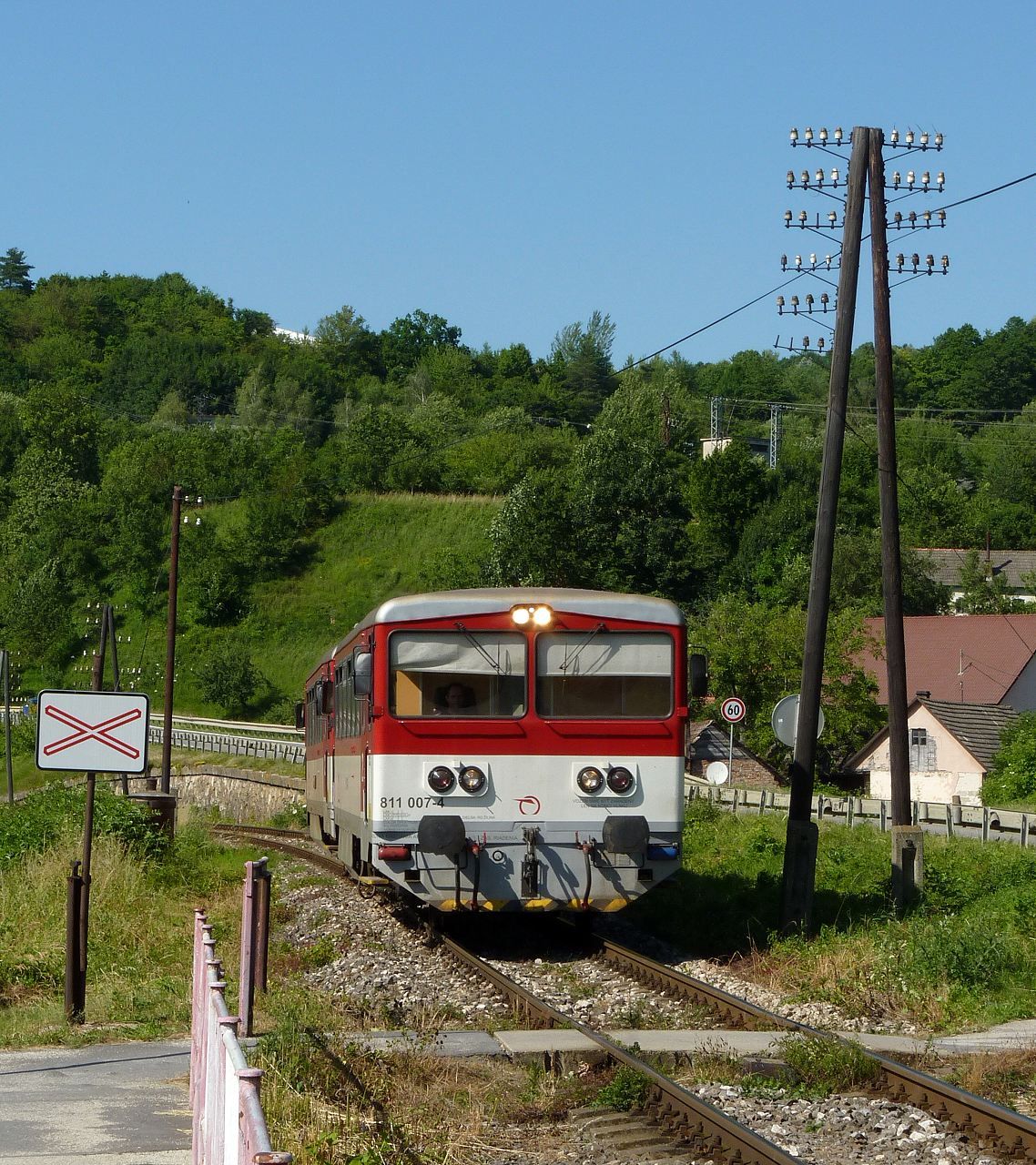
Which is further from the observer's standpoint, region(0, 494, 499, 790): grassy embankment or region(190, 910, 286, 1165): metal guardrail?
region(0, 494, 499, 790): grassy embankment

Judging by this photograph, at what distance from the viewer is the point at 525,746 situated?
1345 cm

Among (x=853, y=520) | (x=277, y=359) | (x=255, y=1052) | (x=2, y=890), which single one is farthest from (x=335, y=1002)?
(x=277, y=359)

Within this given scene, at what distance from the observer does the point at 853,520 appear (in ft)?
274

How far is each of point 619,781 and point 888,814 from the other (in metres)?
22.9

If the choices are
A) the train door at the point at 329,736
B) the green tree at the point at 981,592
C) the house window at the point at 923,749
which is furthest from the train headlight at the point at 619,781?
the green tree at the point at 981,592

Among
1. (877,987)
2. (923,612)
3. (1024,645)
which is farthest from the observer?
(923,612)

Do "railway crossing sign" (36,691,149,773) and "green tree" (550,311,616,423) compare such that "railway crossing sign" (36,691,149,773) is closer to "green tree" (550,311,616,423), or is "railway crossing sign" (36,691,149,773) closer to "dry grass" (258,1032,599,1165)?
"dry grass" (258,1032,599,1165)

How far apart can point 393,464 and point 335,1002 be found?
277ft

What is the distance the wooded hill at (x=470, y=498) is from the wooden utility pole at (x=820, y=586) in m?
34.0

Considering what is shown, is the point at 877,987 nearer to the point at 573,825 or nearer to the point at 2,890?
the point at 573,825

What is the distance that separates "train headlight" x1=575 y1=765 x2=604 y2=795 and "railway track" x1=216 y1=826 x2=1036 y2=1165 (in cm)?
196

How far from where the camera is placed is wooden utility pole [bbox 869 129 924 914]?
672 inches

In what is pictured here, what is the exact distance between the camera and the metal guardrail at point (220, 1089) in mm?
3639

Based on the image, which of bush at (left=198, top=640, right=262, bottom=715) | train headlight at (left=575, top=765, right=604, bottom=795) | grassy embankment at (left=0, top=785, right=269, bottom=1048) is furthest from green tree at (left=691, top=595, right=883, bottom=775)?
train headlight at (left=575, top=765, right=604, bottom=795)
